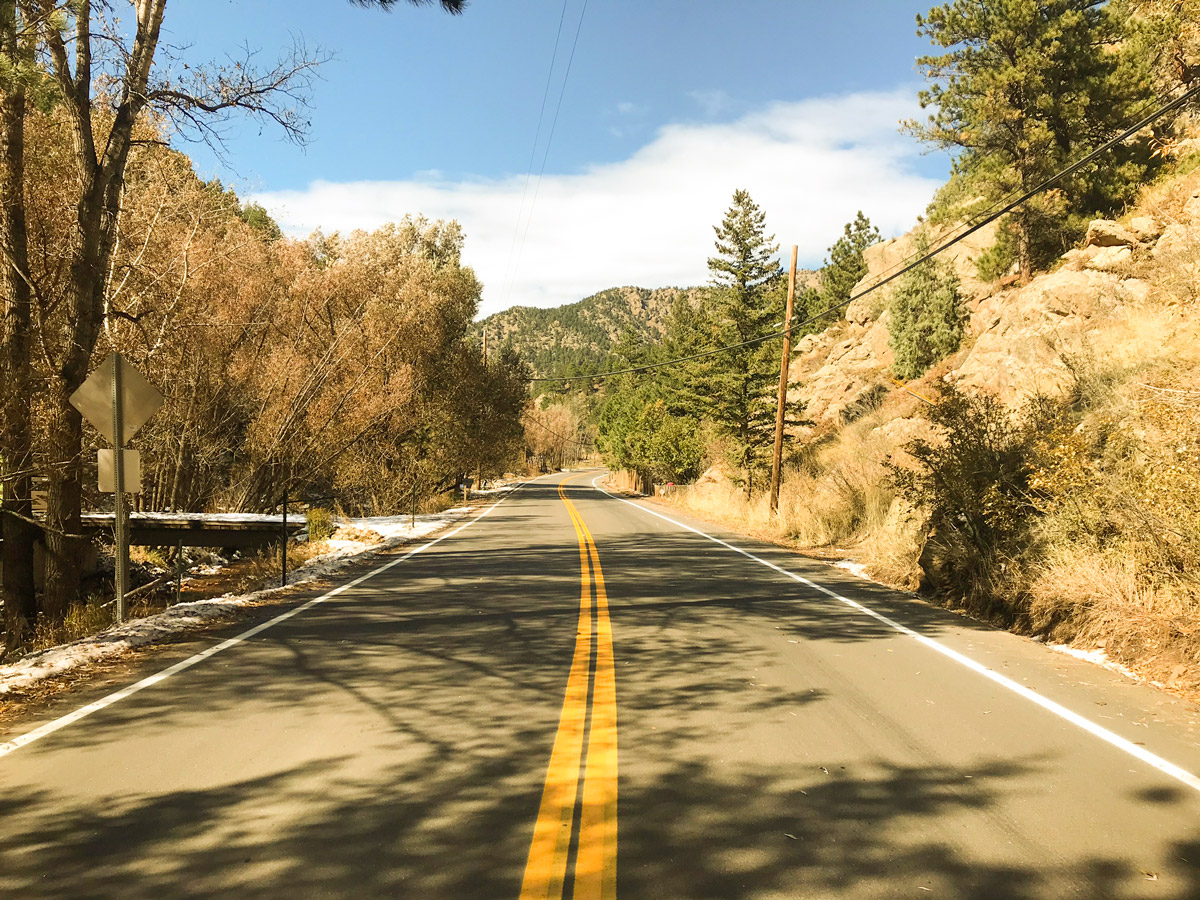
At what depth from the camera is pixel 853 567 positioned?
44.1 ft

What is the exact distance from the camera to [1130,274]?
67.0ft

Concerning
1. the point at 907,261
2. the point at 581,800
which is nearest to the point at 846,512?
the point at 581,800

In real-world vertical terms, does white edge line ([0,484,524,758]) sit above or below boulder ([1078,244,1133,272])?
below

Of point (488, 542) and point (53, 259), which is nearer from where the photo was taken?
point (53, 259)

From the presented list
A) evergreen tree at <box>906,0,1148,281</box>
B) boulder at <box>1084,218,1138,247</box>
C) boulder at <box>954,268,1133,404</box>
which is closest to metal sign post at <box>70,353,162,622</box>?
boulder at <box>954,268,1133,404</box>

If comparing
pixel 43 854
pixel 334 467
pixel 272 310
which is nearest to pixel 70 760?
pixel 43 854

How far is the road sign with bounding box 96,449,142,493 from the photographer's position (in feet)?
25.5

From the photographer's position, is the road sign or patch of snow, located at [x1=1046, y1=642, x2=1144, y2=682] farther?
the road sign

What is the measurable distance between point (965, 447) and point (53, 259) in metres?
12.6

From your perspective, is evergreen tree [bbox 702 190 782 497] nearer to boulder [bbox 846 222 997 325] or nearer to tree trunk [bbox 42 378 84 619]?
boulder [bbox 846 222 997 325]

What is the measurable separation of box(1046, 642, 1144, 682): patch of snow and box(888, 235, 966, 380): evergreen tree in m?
30.1

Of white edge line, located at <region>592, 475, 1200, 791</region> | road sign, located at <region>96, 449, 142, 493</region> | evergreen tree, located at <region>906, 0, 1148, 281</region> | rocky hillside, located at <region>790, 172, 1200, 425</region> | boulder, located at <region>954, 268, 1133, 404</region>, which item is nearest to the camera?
white edge line, located at <region>592, 475, 1200, 791</region>

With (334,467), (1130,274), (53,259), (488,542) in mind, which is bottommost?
(488,542)

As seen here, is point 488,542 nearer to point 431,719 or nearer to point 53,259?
point 53,259
